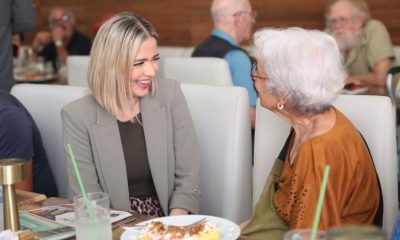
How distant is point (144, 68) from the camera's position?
6.83 feet

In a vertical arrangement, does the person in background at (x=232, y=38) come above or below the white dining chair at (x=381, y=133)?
above

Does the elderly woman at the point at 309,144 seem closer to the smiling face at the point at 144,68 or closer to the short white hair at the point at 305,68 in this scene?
the short white hair at the point at 305,68

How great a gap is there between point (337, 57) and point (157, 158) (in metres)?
0.72

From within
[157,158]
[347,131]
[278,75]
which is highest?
[278,75]

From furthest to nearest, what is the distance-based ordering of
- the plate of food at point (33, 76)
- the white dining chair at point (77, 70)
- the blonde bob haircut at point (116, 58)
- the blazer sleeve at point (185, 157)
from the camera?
1. the plate of food at point (33, 76)
2. the white dining chair at point (77, 70)
3. the blazer sleeve at point (185, 157)
4. the blonde bob haircut at point (116, 58)

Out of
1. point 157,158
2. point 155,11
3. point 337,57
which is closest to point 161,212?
point 157,158

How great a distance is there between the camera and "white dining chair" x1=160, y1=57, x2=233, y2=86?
316cm

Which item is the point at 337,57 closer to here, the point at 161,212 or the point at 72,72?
the point at 161,212

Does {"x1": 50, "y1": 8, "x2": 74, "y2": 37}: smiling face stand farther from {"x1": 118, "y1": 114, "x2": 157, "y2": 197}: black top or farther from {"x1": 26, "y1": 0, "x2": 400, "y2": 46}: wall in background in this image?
{"x1": 118, "y1": 114, "x2": 157, "y2": 197}: black top

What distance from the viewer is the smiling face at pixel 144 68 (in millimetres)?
2074

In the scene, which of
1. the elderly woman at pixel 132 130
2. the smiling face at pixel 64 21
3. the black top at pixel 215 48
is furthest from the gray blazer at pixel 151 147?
the smiling face at pixel 64 21

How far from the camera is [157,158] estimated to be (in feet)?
6.95

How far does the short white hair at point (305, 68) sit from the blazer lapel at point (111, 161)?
599mm

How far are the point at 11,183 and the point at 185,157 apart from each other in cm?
87
